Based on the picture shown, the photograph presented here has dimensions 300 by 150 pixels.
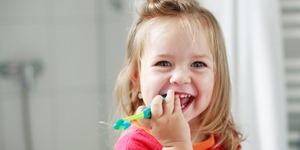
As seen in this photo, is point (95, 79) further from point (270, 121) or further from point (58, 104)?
point (270, 121)

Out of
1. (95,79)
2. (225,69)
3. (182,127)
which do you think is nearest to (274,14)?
(225,69)

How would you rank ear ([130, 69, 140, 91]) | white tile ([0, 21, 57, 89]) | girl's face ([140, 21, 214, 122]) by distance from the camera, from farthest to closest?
white tile ([0, 21, 57, 89]) → ear ([130, 69, 140, 91]) → girl's face ([140, 21, 214, 122])

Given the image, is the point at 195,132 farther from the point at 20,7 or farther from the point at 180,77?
the point at 20,7

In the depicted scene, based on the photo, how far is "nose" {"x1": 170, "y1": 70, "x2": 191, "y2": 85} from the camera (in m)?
0.71

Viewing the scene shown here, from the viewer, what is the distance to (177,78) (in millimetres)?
712

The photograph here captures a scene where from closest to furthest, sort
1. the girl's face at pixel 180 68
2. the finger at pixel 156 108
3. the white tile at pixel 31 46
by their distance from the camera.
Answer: the finger at pixel 156 108 → the girl's face at pixel 180 68 → the white tile at pixel 31 46

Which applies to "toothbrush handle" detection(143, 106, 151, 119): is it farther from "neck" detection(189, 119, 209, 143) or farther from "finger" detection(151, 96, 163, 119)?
"neck" detection(189, 119, 209, 143)

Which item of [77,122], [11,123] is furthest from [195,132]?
[11,123]

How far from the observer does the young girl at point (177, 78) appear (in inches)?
25.7

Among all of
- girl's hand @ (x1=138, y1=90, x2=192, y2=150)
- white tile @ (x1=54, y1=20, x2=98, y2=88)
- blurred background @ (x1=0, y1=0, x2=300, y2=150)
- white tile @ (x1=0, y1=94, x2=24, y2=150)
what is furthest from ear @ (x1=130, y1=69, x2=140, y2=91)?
white tile @ (x1=0, y1=94, x2=24, y2=150)

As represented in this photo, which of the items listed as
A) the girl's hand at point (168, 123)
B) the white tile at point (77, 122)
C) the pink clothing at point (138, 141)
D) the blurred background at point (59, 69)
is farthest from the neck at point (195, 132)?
the white tile at point (77, 122)

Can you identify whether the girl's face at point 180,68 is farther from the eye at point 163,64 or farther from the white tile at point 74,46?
the white tile at point 74,46

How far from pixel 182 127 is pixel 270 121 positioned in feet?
1.10

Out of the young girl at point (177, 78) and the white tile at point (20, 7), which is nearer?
the young girl at point (177, 78)
